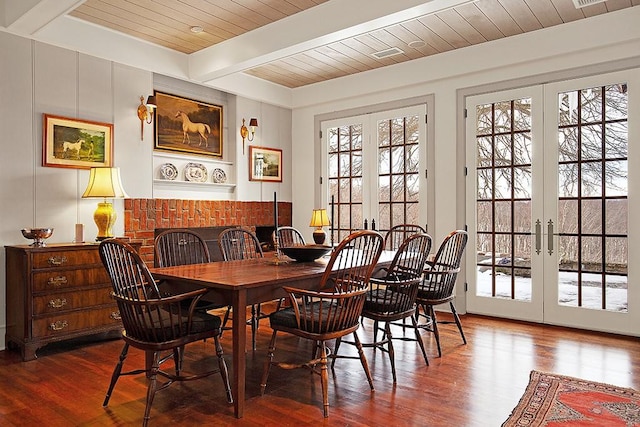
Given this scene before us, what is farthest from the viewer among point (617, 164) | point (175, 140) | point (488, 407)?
point (175, 140)

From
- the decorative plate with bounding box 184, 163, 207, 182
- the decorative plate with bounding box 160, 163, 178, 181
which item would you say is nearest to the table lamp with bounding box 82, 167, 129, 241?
the decorative plate with bounding box 160, 163, 178, 181

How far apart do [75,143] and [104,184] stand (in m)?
0.51

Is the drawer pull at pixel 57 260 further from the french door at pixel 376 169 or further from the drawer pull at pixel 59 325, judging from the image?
the french door at pixel 376 169

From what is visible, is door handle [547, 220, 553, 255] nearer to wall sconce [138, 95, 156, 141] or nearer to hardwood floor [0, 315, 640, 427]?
hardwood floor [0, 315, 640, 427]

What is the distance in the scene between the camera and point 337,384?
10.2 feet

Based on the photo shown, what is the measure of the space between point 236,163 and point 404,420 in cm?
404

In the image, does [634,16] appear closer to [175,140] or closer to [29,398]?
[175,140]

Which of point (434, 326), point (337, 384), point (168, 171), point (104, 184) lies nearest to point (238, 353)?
point (337, 384)

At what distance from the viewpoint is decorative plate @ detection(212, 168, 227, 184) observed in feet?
18.8

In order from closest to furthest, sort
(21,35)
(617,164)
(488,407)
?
(488,407)
(21,35)
(617,164)

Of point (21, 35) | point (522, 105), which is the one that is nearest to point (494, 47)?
point (522, 105)

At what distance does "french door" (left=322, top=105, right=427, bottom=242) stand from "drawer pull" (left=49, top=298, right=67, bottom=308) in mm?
2835

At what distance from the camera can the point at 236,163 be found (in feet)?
19.3

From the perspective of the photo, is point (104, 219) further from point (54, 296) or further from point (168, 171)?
point (168, 171)
